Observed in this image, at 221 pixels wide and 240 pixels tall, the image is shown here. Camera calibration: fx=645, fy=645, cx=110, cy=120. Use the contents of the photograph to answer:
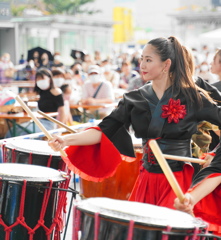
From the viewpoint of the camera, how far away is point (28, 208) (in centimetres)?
370

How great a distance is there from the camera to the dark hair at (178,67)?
372 cm

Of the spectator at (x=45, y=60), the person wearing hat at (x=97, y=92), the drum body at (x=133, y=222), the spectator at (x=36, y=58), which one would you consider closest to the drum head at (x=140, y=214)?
the drum body at (x=133, y=222)

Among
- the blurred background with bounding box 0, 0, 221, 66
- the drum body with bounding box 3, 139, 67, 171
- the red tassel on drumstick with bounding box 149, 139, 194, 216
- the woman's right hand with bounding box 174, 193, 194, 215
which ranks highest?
the red tassel on drumstick with bounding box 149, 139, 194, 216

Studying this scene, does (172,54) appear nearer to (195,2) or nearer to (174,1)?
(195,2)

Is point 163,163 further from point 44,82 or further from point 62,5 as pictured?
point 62,5

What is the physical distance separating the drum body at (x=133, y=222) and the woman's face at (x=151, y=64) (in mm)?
1083

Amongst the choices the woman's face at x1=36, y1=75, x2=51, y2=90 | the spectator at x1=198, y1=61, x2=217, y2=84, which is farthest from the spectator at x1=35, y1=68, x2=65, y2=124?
the spectator at x1=198, y1=61, x2=217, y2=84

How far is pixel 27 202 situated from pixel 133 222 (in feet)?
3.88

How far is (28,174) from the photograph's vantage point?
3.71 metres

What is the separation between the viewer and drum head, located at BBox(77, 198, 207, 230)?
8.72ft

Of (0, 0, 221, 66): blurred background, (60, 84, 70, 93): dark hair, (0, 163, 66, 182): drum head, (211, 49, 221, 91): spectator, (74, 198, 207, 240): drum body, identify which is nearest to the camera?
(74, 198, 207, 240): drum body

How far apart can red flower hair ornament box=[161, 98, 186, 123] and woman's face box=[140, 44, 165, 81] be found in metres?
0.19

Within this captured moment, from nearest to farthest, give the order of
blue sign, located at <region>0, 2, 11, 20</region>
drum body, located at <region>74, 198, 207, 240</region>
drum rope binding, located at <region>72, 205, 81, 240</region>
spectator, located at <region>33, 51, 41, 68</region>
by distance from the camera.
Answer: drum body, located at <region>74, 198, 207, 240</region>, drum rope binding, located at <region>72, 205, 81, 240</region>, blue sign, located at <region>0, 2, 11, 20</region>, spectator, located at <region>33, 51, 41, 68</region>

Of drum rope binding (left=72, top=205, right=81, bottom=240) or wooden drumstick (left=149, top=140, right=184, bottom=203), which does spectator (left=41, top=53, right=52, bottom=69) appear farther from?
wooden drumstick (left=149, top=140, right=184, bottom=203)
